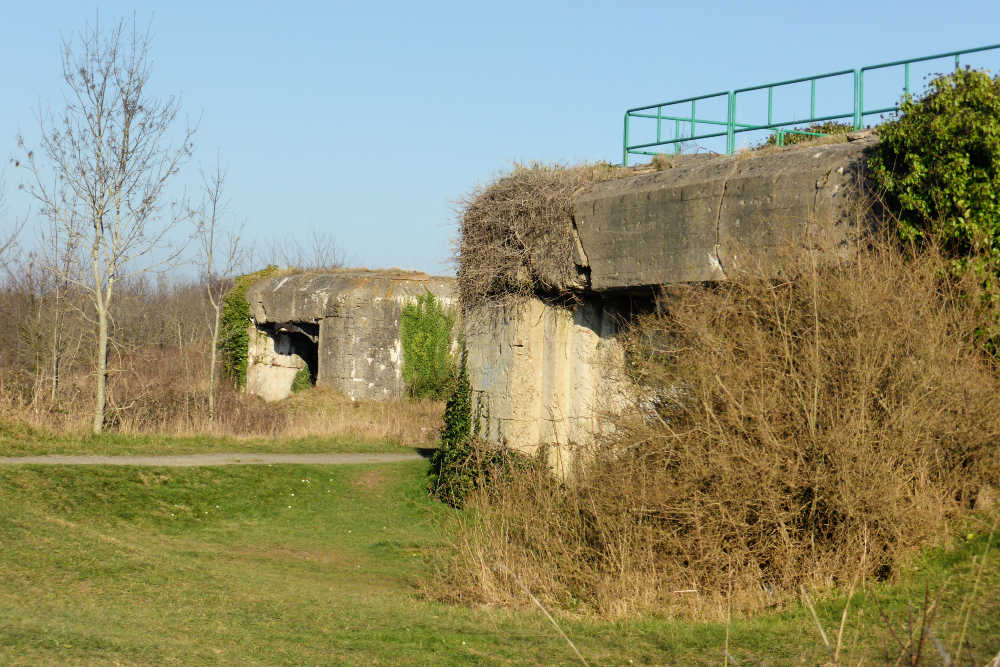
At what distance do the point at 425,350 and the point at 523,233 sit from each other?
35.6 feet

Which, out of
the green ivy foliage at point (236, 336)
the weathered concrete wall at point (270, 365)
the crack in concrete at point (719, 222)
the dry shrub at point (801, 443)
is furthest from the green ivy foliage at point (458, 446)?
the green ivy foliage at point (236, 336)

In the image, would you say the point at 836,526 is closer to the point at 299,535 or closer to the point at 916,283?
the point at 916,283

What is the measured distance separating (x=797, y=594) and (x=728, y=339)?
179cm

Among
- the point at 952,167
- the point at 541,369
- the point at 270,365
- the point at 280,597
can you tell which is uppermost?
the point at 952,167

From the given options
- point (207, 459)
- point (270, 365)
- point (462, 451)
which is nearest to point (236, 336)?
point (270, 365)

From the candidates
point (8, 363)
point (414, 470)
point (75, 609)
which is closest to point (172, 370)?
point (8, 363)

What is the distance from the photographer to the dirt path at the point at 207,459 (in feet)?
42.7

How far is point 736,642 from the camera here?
5.59 metres

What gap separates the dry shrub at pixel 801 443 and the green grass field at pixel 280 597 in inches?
14.3

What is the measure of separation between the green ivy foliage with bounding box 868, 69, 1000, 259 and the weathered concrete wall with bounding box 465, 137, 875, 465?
463 mm

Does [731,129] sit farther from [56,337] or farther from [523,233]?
[56,337]

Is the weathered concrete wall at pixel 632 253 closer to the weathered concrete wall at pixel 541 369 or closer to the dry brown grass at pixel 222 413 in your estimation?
the weathered concrete wall at pixel 541 369

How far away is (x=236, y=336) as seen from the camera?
23.8 m

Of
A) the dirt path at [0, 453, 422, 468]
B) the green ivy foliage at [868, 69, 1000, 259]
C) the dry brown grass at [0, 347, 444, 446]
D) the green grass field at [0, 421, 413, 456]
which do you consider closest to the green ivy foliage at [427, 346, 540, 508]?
the dirt path at [0, 453, 422, 468]
